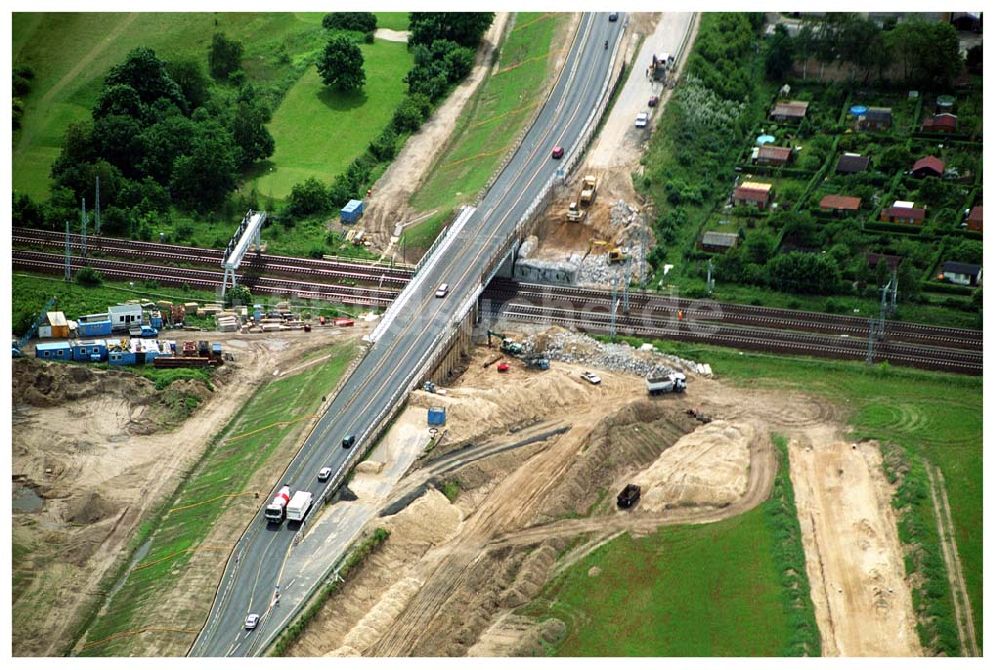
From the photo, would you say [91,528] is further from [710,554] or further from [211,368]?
[710,554]

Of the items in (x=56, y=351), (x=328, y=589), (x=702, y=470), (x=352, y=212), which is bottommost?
(x=328, y=589)

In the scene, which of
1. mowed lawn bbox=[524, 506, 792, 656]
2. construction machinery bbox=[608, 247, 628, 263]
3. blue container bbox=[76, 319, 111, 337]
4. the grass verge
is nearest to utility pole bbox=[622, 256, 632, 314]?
construction machinery bbox=[608, 247, 628, 263]

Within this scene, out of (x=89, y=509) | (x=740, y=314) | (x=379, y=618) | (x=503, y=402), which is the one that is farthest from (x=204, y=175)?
(x=379, y=618)

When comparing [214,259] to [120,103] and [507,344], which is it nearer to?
[120,103]

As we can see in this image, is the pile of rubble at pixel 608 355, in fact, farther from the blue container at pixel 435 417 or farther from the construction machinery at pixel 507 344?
the blue container at pixel 435 417

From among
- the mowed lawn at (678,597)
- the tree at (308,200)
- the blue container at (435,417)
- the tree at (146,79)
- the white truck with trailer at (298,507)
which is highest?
the tree at (146,79)

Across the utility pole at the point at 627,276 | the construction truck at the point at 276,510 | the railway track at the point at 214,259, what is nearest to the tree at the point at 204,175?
the railway track at the point at 214,259

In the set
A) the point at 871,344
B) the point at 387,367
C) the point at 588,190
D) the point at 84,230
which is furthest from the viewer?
the point at 588,190
